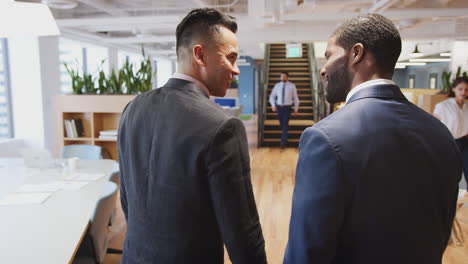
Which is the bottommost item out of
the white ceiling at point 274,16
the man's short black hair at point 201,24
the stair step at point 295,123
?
the stair step at point 295,123

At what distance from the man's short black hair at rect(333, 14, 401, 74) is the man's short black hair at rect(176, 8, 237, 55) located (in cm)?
43

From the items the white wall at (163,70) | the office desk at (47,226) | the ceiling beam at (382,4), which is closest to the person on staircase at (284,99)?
the ceiling beam at (382,4)

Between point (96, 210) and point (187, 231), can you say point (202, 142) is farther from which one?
point (96, 210)

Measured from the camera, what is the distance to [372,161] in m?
0.92

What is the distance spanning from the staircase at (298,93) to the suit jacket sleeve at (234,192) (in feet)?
25.9

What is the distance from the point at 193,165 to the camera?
1.08m

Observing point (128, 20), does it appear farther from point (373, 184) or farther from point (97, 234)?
point (373, 184)

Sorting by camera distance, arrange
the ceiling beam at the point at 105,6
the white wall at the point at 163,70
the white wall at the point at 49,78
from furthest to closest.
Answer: the white wall at the point at 163,70, the ceiling beam at the point at 105,6, the white wall at the point at 49,78

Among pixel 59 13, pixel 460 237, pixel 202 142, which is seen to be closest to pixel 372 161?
pixel 202 142

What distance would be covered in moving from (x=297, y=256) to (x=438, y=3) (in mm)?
6886

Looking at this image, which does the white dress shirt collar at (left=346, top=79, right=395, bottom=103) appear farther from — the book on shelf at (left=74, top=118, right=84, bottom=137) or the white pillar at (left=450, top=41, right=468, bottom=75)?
the white pillar at (left=450, top=41, right=468, bottom=75)

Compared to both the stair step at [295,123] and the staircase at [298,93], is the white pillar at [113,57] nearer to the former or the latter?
the staircase at [298,93]

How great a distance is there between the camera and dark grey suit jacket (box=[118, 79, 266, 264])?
3.54ft

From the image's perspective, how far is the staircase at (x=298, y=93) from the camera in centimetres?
934
